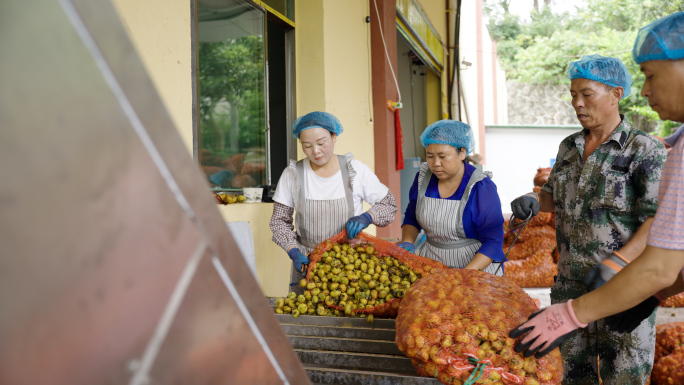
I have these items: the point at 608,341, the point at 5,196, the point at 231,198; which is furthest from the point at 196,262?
the point at 231,198

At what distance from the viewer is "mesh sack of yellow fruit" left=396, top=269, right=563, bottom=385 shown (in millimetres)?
1454

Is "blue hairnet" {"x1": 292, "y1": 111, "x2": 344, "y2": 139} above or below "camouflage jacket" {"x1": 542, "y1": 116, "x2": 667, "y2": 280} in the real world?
above

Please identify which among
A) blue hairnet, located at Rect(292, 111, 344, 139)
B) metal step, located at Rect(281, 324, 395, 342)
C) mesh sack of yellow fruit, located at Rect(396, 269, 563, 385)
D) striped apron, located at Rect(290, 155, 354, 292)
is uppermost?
blue hairnet, located at Rect(292, 111, 344, 139)

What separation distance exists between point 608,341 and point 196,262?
6.88 ft


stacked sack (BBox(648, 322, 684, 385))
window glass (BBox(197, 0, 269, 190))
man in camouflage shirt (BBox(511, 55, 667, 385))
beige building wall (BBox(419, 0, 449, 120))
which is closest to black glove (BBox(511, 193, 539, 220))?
man in camouflage shirt (BBox(511, 55, 667, 385))

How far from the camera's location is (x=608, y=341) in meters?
2.15

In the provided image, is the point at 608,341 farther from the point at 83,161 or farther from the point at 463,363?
the point at 83,161

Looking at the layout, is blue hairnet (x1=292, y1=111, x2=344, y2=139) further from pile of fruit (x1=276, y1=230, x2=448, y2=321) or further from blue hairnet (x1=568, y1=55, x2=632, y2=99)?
blue hairnet (x1=568, y1=55, x2=632, y2=99)

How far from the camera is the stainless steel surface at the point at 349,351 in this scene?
1.70 m

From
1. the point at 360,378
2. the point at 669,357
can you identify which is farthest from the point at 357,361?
the point at 669,357

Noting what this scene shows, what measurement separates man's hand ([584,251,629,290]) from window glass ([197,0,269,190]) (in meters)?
2.61

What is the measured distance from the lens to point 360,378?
1.70 m

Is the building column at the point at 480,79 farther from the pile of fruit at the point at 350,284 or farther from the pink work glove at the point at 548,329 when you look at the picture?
the pink work glove at the point at 548,329

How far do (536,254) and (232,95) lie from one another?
411 cm
